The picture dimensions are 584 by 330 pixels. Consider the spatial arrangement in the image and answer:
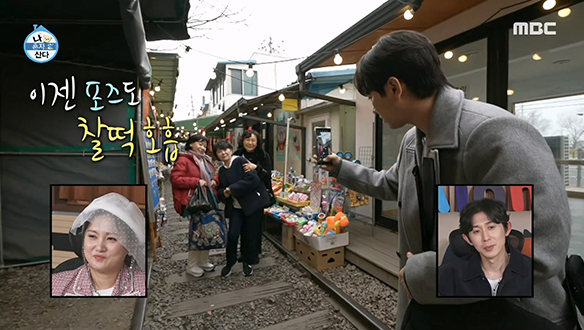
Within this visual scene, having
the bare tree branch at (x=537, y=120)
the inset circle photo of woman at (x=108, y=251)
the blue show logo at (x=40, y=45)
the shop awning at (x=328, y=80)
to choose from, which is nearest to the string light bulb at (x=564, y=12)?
the bare tree branch at (x=537, y=120)

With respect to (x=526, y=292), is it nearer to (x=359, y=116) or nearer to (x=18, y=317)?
(x=18, y=317)

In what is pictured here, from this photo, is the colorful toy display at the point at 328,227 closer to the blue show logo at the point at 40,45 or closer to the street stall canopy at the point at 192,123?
the blue show logo at the point at 40,45

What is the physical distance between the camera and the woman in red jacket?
389cm

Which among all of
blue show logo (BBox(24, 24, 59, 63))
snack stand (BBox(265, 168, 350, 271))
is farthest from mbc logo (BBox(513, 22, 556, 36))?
blue show logo (BBox(24, 24, 59, 63))

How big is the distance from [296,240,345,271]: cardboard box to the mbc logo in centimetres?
330

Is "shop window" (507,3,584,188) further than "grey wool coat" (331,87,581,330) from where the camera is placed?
Yes

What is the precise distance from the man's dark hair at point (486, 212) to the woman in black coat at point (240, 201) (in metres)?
3.40

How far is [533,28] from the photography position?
3.11m

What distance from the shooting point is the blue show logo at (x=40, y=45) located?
97.5 inches

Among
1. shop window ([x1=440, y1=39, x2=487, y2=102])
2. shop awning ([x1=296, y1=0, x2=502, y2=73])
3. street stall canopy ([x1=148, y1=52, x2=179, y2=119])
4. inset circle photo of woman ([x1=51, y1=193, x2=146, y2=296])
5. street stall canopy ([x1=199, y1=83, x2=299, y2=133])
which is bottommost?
inset circle photo of woman ([x1=51, y1=193, x2=146, y2=296])

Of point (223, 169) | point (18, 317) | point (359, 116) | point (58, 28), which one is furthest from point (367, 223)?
point (58, 28)

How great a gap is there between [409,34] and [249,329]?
290 cm

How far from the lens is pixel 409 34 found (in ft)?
2.76

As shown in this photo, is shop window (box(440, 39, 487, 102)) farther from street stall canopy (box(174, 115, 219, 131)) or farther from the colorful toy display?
street stall canopy (box(174, 115, 219, 131))
